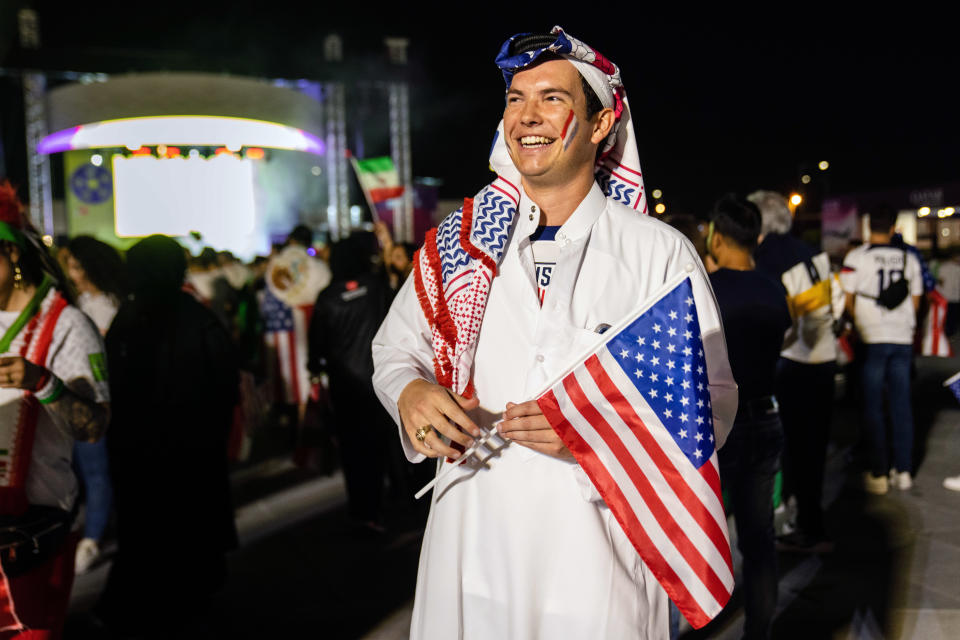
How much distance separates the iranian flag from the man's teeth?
5.36m

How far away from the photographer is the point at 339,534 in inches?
206

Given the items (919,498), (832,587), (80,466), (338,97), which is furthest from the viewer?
(338,97)

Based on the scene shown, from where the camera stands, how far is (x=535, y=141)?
1.89 metres

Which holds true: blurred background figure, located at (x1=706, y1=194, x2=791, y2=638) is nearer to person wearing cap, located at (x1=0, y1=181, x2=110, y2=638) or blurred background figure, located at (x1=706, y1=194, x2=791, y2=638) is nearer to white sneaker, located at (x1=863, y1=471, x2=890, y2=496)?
person wearing cap, located at (x1=0, y1=181, x2=110, y2=638)

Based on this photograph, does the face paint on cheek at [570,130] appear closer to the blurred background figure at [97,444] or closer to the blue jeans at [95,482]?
the blurred background figure at [97,444]

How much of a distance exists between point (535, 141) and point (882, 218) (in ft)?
15.1

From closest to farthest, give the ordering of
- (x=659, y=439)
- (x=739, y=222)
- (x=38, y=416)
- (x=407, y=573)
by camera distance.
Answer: (x=659, y=439) < (x=38, y=416) < (x=739, y=222) < (x=407, y=573)

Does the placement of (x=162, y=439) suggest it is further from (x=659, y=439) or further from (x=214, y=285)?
(x=214, y=285)

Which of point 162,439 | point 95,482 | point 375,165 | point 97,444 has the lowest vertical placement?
point 95,482

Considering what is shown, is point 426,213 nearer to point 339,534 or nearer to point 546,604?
point 339,534

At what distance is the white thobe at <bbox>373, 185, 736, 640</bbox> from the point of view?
1724 mm

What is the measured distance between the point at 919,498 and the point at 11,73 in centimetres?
2073

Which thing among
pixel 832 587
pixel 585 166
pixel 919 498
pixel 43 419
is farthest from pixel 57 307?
pixel 919 498

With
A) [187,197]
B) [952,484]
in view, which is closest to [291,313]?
[952,484]
